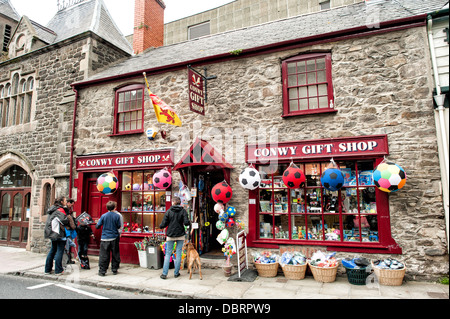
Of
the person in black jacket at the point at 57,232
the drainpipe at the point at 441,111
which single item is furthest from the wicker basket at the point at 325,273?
the person in black jacket at the point at 57,232

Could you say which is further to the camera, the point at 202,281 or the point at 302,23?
the point at 302,23

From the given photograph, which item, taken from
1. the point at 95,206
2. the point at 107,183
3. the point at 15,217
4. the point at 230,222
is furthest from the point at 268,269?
the point at 15,217

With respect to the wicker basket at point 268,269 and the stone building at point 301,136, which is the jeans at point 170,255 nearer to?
the stone building at point 301,136

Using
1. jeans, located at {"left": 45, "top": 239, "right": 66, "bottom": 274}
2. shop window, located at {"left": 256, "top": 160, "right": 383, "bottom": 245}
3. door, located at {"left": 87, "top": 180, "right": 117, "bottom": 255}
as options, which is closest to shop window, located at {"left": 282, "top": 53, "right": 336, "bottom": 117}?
shop window, located at {"left": 256, "top": 160, "right": 383, "bottom": 245}

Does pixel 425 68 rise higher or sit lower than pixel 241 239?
higher

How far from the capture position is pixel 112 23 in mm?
13633

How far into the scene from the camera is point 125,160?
933 cm

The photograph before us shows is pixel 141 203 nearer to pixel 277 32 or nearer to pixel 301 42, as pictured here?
pixel 301 42

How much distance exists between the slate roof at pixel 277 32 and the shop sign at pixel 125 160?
8.90 feet

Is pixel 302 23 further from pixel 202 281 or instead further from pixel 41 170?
pixel 41 170

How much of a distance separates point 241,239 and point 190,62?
17.7 ft

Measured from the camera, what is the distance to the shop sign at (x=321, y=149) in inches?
267

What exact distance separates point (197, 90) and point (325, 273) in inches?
218

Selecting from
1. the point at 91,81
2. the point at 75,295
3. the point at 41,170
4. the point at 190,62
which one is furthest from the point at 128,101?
Result: the point at 75,295
